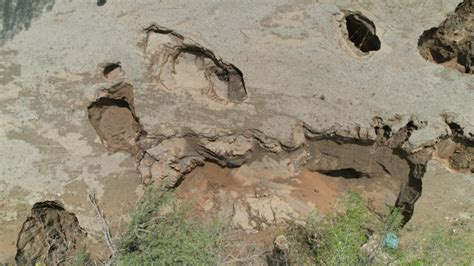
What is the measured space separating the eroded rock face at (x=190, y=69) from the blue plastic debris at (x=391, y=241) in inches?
80.2

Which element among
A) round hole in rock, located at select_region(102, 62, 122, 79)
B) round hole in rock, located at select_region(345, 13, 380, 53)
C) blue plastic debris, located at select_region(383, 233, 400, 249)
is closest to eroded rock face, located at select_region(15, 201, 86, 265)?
round hole in rock, located at select_region(102, 62, 122, 79)

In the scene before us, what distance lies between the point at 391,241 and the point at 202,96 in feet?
8.01

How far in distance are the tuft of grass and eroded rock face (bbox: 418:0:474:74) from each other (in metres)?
2.87

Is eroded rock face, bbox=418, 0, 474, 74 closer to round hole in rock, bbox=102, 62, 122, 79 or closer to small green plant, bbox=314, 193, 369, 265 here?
small green plant, bbox=314, 193, 369, 265

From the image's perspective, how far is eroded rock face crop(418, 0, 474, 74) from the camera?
5238 mm

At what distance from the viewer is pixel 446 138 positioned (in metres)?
5.21

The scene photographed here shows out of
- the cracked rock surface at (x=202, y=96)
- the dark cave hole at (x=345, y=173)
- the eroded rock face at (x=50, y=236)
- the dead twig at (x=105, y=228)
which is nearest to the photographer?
the dead twig at (x=105, y=228)

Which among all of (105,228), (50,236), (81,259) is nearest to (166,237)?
(105,228)

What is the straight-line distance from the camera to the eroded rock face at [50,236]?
5387mm

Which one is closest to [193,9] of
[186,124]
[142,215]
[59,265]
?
[186,124]

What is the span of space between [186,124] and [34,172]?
1651mm

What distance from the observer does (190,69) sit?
18.0 feet

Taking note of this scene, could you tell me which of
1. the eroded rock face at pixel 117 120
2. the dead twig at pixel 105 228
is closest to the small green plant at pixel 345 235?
the dead twig at pixel 105 228

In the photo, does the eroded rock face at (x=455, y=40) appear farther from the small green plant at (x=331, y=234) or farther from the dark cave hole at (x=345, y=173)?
the small green plant at (x=331, y=234)
